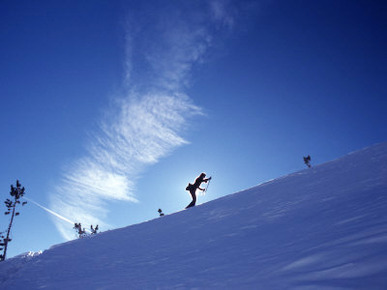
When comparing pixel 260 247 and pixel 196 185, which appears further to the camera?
pixel 196 185

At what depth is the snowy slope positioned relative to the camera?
1851 millimetres

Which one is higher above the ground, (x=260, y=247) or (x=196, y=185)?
(x=196, y=185)

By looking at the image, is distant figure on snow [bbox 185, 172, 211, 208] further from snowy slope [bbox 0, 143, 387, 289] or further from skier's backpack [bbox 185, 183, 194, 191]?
snowy slope [bbox 0, 143, 387, 289]

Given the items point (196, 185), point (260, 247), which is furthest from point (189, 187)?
point (260, 247)

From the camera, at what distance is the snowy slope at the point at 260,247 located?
72.9 inches

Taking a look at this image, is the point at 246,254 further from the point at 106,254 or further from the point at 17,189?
the point at 17,189

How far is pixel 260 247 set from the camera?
297 centimetres

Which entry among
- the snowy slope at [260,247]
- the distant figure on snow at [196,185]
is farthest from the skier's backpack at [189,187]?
the snowy slope at [260,247]

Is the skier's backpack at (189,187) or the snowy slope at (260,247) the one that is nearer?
the snowy slope at (260,247)

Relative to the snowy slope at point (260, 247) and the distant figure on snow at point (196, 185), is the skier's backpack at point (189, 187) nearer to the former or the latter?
the distant figure on snow at point (196, 185)

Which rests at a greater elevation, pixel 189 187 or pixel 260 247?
pixel 189 187

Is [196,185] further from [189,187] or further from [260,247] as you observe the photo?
[260,247]

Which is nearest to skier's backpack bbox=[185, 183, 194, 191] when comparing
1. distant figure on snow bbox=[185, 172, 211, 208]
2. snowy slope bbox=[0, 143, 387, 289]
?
distant figure on snow bbox=[185, 172, 211, 208]

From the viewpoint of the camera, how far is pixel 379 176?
4457mm
